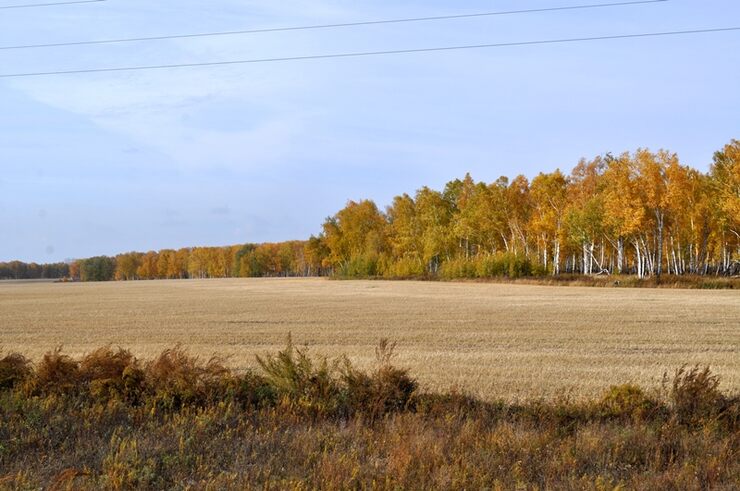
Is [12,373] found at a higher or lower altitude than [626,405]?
higher

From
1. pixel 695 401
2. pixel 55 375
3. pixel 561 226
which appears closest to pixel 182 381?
pixel 55 375

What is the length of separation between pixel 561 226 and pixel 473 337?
59346 mm

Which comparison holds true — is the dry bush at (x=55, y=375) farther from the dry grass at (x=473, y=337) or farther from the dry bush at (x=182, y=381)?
the dry grass at (x=473, y=337)

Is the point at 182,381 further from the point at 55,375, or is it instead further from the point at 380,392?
the point at 380,392

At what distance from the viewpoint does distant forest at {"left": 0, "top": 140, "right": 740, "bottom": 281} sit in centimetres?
6775

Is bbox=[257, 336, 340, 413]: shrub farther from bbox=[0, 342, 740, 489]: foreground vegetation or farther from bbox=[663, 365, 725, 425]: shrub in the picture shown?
bbox=[663, 365, 725, 425]: shrub

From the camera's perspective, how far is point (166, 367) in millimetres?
10133

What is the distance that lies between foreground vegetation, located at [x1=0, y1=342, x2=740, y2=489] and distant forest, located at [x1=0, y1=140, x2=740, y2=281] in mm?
57784

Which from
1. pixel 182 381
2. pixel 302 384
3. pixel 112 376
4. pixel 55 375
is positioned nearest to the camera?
pixel 182 381

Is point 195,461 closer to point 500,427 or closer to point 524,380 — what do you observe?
point 500,427

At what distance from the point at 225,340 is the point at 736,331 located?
19.3m

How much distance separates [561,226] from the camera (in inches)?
3120

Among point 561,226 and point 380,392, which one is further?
point 561,226

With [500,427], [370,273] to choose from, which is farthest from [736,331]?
[370,273]
